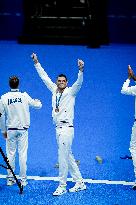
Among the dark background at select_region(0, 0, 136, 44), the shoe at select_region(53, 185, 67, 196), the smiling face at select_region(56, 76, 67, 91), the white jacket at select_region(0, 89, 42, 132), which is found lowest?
the shoe at select_region(53, 185, 67, 196)

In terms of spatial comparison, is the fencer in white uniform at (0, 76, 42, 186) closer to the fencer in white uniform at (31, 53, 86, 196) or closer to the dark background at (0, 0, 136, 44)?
the fencer in white uniform at (31, 53, 86, 196)

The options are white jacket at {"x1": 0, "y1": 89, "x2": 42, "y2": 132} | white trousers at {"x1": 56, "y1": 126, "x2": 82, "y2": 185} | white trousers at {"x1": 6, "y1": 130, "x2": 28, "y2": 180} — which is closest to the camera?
white trousers at {"x1": 56, "y1": 126, "x2": 82, "y2": 185}

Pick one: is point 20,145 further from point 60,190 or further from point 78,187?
point 78,187

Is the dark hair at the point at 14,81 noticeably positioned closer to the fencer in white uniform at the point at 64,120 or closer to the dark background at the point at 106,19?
the fencer in white uniform at the point at 64,120

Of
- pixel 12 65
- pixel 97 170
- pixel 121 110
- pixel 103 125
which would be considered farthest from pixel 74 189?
pixel 12 65

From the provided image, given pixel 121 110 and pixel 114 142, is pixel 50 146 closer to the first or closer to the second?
pixel 114 142

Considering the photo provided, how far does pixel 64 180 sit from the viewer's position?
9.59m

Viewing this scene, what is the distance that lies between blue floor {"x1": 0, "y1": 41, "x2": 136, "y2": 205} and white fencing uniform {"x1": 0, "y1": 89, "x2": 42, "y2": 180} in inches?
31.3

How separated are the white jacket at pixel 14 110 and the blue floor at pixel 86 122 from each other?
1273 millimetres

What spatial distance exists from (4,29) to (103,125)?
41.1 ft

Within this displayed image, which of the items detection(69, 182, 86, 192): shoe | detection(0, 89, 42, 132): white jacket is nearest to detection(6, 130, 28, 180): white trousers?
detection(0, 89, 42, 132): white jacket

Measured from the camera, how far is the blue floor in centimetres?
960

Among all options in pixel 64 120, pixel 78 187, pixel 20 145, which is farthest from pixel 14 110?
pixel 78 187

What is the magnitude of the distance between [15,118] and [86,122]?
432 cm
